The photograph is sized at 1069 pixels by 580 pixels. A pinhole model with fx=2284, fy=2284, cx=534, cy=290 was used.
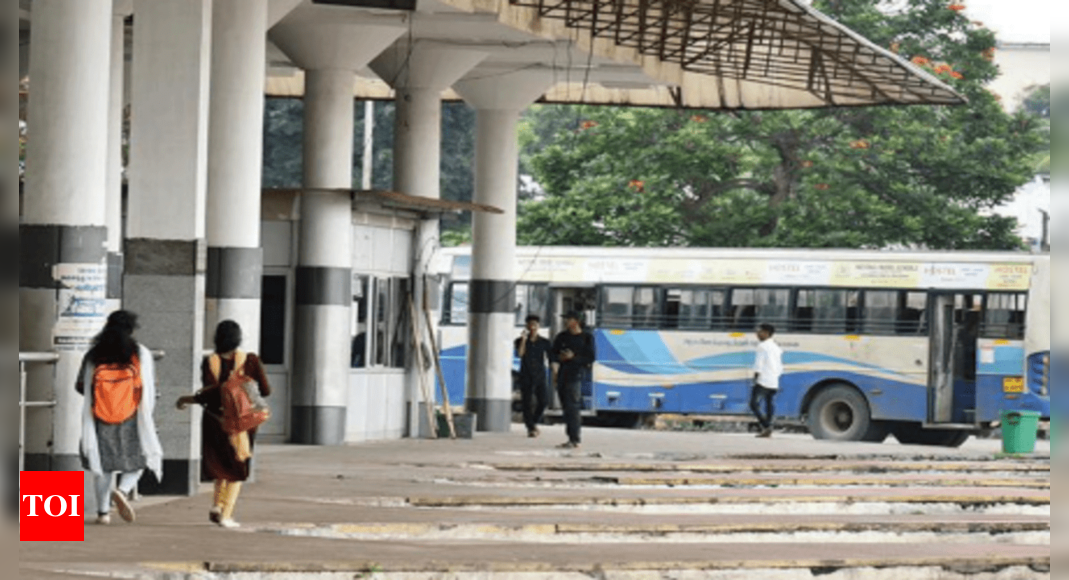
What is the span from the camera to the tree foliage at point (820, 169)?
149 ft

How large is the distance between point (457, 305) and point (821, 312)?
7036 millimetres

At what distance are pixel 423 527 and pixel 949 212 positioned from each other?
98.4 feet

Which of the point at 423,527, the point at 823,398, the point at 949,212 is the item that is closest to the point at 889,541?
the point at 423,527

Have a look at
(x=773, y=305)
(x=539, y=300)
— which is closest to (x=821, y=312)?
(x=773, y=305)

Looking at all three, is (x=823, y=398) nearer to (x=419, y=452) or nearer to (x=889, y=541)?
(x=419, y=452)

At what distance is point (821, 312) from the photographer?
38.8m

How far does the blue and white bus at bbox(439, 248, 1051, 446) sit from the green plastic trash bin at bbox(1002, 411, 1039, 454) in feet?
12.4

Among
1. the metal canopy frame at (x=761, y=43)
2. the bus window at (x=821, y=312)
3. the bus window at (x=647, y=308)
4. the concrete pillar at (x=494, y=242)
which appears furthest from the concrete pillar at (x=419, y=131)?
the bus window at (x=821, y=312)

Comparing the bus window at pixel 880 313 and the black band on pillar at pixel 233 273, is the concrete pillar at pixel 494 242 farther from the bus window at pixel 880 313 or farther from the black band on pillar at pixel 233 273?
the black band on pillar at pixel 233 273

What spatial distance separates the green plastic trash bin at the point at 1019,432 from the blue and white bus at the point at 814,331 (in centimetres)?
379

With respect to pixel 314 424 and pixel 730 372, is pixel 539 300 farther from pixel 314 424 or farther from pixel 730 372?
pixel 314 424

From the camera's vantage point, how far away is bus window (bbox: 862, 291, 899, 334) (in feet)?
125

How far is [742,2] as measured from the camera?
27234 millimetres

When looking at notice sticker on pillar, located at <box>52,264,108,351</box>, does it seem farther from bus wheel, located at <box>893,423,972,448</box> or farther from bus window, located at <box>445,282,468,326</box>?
bus window, located at <box>445,282,468,326</box>
